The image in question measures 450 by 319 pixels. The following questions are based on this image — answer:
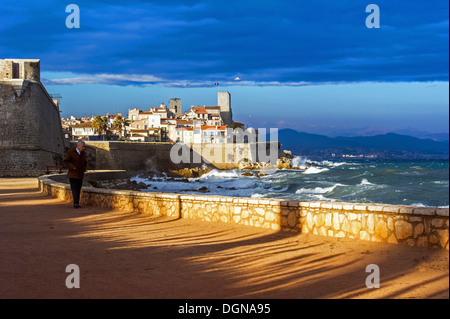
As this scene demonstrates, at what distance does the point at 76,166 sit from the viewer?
454 inches

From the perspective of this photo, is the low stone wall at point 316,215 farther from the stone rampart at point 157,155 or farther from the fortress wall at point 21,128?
the stone rampart at point 157,155

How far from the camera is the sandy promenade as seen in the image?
4.57 m

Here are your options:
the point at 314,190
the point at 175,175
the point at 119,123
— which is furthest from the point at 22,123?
the point at 119,123

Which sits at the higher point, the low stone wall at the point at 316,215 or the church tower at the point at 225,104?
the church tower at the point at 225,104

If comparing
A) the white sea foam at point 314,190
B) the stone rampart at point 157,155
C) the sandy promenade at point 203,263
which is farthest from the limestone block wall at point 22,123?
the sandy promenade at point 203,263

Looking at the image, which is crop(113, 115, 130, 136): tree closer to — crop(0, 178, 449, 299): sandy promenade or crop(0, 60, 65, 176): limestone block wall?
crop(0, 60, 65, 176): limestone block wall

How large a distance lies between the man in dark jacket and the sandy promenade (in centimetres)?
269

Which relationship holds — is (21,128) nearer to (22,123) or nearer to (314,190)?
(22,123)

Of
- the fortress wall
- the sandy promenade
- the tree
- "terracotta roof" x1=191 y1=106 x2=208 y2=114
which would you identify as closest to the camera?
the sandy promenade

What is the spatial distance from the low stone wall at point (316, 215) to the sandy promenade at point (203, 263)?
0.60ft

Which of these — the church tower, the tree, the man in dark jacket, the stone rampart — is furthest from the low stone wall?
the church tower

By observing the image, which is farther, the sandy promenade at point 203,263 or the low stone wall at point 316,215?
the low stone wall at point 316,215

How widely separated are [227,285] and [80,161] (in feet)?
25.7

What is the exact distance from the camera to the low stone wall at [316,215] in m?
6.07
